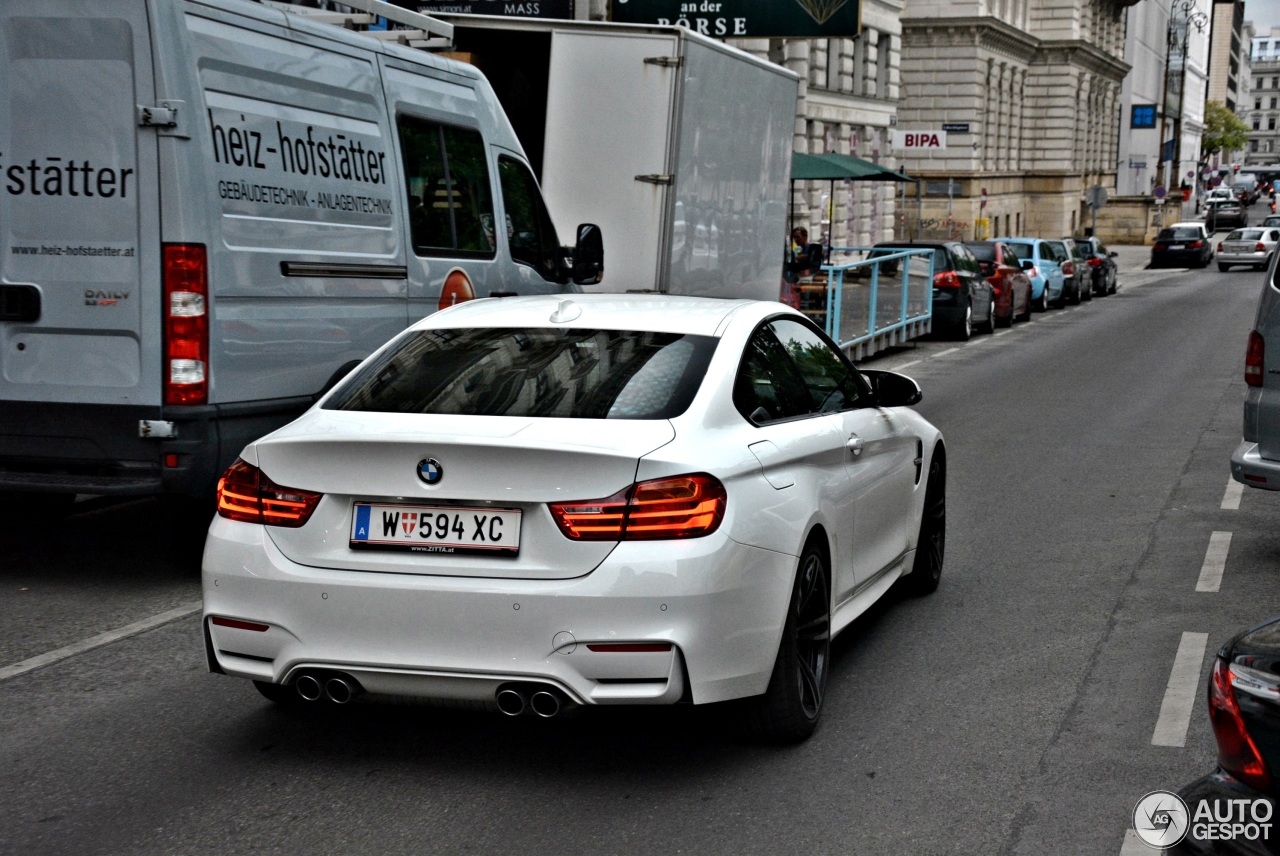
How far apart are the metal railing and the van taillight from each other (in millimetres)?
12825

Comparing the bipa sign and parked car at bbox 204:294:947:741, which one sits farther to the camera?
the bipa sign

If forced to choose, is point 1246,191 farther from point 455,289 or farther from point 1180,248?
point 455,289

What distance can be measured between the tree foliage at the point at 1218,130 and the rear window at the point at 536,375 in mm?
169301

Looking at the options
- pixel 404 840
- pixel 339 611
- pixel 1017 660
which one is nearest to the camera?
pixel 404 840

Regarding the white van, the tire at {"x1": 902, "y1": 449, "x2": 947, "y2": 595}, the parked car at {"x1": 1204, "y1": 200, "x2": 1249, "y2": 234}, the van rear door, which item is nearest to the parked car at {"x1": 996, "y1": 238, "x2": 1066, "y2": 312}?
the tire at {"x1": 902, "y1": 449, "x2": 947, "y2": 595}

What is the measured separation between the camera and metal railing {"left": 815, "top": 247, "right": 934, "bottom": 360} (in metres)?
A: 19.9

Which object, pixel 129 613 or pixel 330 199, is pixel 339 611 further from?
pixel 330 199

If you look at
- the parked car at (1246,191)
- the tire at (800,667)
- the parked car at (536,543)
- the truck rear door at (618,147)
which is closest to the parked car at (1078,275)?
the truck rear door at (618,147)

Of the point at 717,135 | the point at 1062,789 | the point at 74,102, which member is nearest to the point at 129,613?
the point at 74,102

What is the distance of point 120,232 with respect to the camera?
293 inches

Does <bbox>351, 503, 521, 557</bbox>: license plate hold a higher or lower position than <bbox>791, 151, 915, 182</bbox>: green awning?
lower

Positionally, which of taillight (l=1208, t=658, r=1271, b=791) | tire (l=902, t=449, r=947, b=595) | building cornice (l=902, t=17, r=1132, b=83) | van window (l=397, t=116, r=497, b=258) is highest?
building cornice (l=902, t=17, r=1132, b=83)

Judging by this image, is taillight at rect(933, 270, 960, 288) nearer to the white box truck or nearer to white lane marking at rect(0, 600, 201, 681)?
the white box truck

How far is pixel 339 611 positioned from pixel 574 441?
0.82 meters
